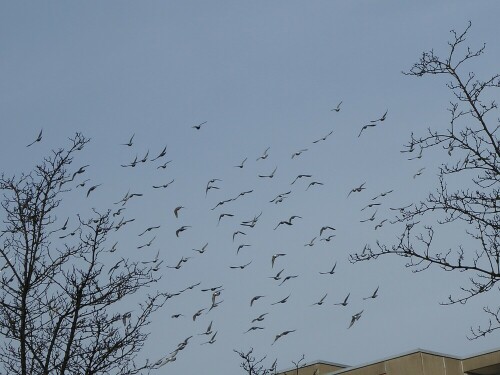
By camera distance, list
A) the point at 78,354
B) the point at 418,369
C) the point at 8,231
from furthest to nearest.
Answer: the point at 418,369
the point at 8,231
the point at 78,354

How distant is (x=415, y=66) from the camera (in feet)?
56.5

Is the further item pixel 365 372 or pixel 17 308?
pixel 365 372

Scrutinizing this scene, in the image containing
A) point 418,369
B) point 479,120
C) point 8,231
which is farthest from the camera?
point 418,369

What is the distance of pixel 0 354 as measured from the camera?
20.5 meters

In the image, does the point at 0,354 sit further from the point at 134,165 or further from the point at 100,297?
the point at 134,165

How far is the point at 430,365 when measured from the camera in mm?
34156

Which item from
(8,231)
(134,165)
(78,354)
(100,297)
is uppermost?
(134,165)

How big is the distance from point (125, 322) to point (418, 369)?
16685 millimetres

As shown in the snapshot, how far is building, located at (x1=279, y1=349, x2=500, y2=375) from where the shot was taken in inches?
1347

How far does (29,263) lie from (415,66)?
32.0ft

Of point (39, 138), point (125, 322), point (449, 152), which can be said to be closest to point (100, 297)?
point (125, 322)

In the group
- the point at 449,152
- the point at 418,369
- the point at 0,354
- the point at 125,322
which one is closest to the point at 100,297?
the point at 125,322

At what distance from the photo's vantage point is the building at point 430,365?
34219mm

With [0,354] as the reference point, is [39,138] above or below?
above
